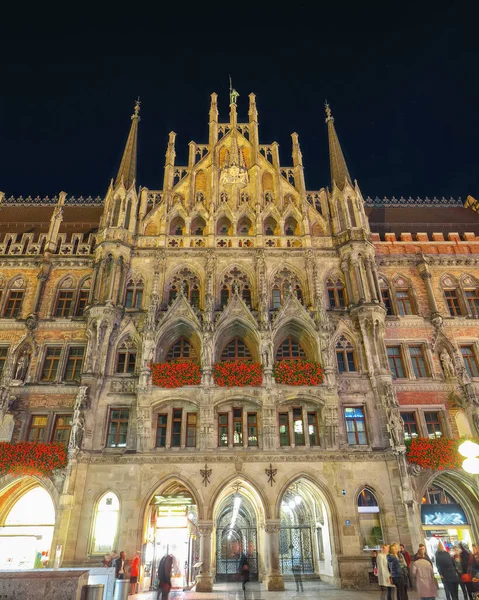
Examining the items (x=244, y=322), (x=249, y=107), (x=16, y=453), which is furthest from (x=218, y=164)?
(x=16, y=453)

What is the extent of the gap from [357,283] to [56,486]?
20327 mm

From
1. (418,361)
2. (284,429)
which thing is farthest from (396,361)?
(284,429)

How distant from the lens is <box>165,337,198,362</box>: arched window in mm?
25891

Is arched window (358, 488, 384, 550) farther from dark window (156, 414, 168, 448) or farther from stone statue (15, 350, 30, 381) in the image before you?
stone statue (15, 350, 30, 381)

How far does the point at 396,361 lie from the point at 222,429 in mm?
11373

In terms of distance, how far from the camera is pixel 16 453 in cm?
2198

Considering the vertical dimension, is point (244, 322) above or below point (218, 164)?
below

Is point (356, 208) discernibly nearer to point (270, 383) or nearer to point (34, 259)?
point (270, 383)

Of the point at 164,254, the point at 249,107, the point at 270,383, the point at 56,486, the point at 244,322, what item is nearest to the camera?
the point at 56,486

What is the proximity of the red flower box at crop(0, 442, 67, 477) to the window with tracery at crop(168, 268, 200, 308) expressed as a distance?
1057 cm

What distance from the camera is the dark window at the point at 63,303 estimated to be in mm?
27577

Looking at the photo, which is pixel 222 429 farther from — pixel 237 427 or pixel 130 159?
pixel 130 159

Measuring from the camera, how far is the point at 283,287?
2791cm

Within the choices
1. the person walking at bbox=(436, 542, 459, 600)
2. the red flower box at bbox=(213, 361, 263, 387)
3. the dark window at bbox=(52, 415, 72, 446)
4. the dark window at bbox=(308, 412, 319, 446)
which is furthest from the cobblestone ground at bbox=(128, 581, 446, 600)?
the red flower box at bbox=(213, 361, 263, 387)
